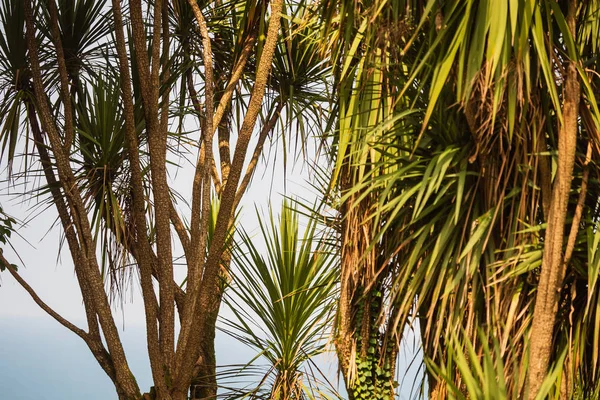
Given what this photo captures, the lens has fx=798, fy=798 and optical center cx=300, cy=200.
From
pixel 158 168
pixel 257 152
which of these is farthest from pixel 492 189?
pixel 257 152

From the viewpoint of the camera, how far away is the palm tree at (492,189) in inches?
111

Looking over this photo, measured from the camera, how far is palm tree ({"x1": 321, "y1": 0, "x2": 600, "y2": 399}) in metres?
2.83

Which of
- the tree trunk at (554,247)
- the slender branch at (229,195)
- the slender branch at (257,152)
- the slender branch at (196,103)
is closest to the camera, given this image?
the tree trunk at (554,247)

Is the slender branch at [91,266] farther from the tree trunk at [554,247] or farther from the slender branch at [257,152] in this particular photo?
the tree trunk at [554,247]

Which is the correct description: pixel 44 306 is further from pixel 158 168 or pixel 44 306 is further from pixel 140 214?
pixel 158 168

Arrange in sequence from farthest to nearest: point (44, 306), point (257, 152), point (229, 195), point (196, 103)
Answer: point (196, 103), point (257, 152), point (44, 306), point (229, 195)

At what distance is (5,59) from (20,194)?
2.69 feet

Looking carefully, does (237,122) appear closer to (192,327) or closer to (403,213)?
(192,327)

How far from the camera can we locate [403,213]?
11.3 ft

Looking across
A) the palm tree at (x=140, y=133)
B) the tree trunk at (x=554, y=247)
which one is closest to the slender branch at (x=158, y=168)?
the palm tree at (x=140, y=133)

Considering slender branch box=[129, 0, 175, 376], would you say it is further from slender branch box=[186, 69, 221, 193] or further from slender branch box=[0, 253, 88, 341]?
slender branch box=[186, 69, 221, 193]

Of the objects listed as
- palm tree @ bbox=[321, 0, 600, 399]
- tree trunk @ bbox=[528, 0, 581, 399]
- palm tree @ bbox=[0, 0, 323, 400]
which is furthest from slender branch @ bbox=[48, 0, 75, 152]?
tree trunk @ bbox=[528, 0, 581, 399]

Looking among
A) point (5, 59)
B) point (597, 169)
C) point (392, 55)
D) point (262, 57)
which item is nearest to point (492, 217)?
point (597, 169)

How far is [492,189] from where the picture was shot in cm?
323
